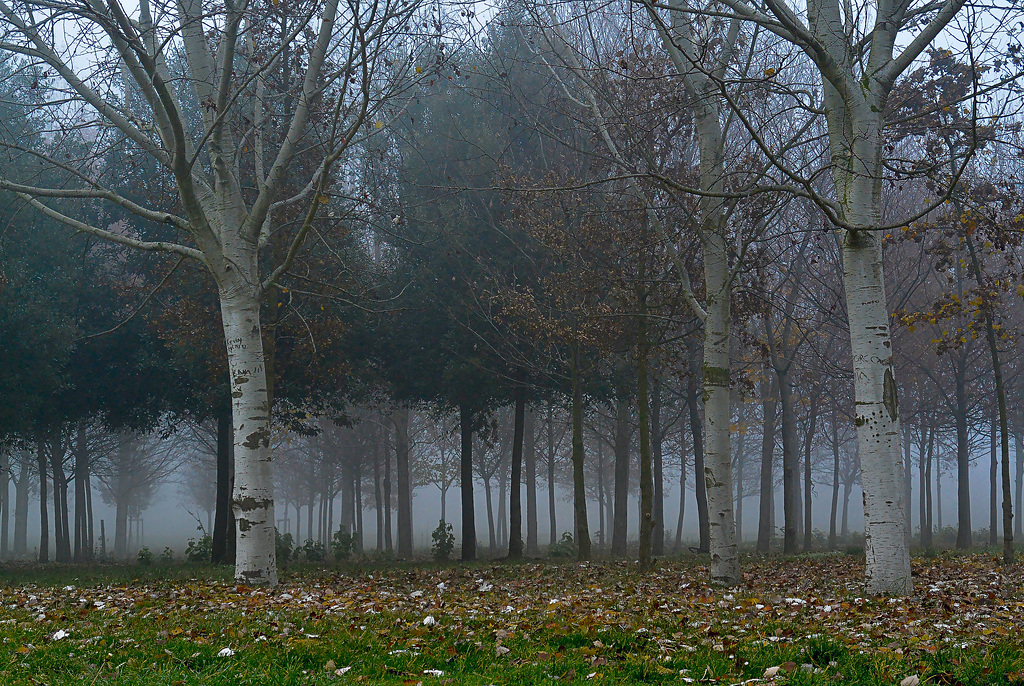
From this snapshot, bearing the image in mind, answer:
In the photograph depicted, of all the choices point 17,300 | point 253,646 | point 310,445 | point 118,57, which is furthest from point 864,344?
point 310,445

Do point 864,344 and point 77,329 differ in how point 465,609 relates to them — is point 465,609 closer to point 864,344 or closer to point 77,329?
point 864,344

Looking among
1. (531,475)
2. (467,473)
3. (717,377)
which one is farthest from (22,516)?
(717,377)

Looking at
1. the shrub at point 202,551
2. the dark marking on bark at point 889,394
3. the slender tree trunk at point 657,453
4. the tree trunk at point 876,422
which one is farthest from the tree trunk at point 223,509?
the dark marking on bark at point 889,394

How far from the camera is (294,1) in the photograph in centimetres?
1039

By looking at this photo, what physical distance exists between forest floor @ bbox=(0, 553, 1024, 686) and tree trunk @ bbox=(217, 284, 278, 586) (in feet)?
3.03

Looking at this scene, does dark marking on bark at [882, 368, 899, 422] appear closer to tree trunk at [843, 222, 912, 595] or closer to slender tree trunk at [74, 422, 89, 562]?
tree trunk at [843, 222, 912, 595]

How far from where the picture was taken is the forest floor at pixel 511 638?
4555 mm

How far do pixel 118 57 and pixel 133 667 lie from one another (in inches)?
309

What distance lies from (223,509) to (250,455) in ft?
34.1

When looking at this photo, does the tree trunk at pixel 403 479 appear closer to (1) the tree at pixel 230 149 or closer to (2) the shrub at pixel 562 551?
(2) the shrub at pixel 562 551

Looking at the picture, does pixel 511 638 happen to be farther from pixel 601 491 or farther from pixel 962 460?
pixel 601 491

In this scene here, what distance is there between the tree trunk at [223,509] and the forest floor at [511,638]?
9.71 m

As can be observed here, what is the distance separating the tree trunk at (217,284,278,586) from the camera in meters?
9.62

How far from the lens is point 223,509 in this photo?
18.9 metres
